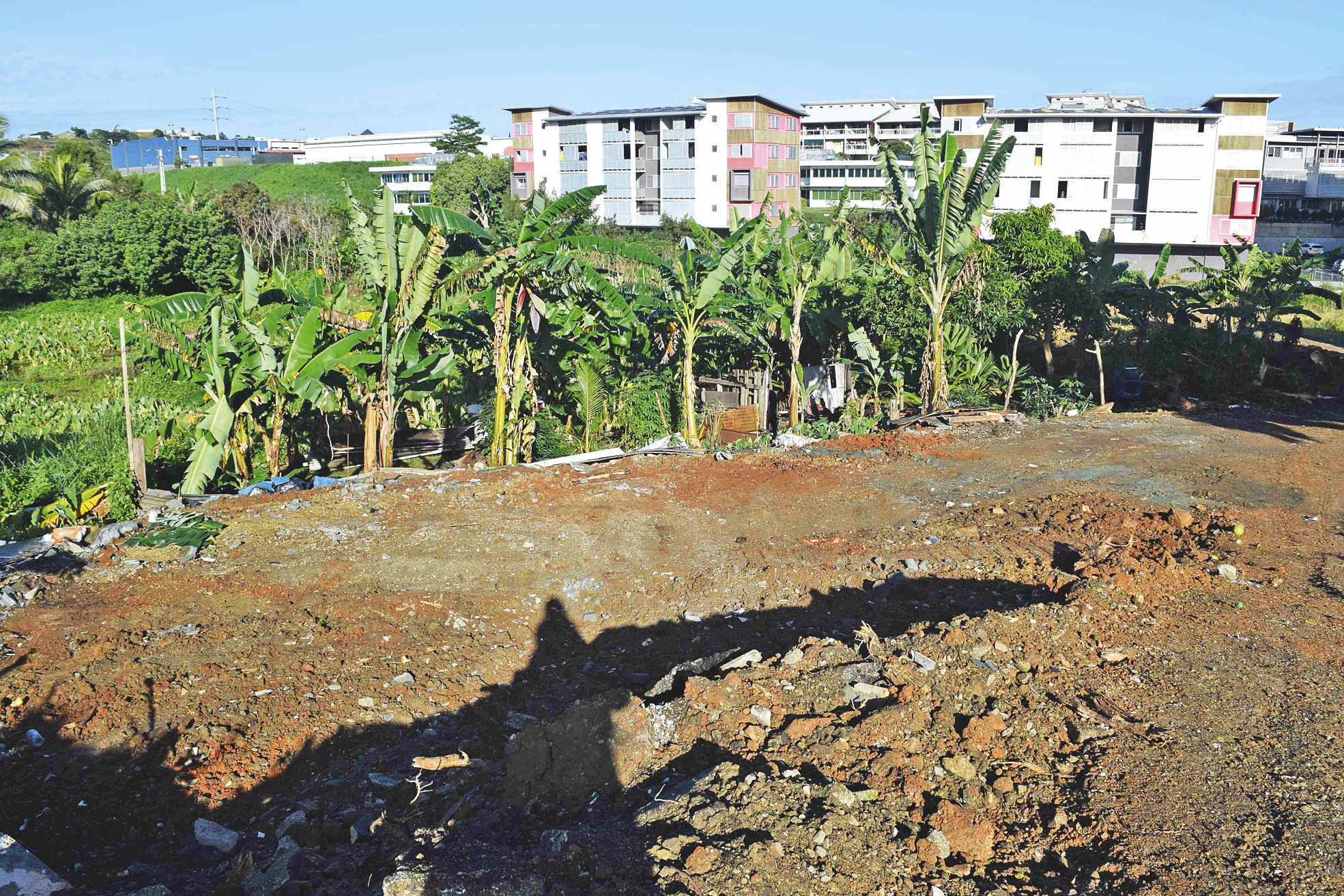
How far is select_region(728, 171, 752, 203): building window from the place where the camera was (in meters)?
45.9

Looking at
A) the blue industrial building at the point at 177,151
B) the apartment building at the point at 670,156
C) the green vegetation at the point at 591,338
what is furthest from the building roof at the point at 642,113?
the blue industrial building at the point at 177,151

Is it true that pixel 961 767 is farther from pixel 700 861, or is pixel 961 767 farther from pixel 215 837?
pixel 215 837

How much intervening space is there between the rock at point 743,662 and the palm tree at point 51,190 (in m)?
34.1

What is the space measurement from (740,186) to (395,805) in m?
44.0

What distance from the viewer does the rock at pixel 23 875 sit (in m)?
4.14

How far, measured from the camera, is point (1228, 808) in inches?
181

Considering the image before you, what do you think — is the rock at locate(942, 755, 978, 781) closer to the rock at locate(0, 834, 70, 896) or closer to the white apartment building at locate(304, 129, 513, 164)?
the rock at locate(0, 834, 70, 896)

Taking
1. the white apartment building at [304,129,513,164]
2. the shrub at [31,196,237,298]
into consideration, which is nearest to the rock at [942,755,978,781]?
the shrub at [31,196,237,298]

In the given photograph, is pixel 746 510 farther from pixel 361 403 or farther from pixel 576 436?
pixel 361 403

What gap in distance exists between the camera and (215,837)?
4.73 m

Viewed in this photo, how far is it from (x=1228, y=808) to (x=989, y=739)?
1.14m

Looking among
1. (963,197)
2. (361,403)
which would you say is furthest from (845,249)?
(361,403)

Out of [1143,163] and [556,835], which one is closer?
[556,835]

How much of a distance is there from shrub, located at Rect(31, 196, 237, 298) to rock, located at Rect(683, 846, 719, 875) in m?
28.7
